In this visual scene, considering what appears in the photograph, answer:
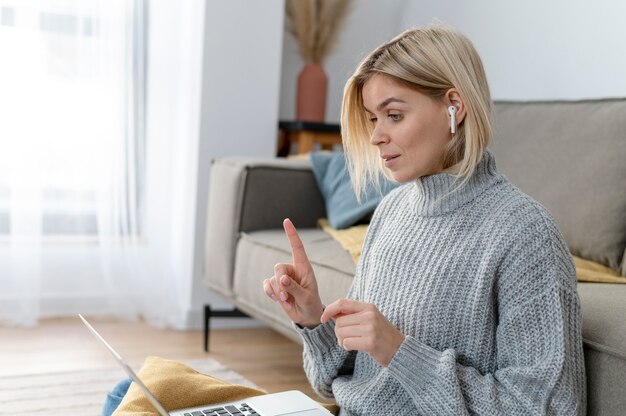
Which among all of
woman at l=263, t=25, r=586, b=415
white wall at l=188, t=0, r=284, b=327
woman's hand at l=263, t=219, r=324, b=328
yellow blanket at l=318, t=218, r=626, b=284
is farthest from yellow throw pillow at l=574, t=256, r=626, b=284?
white wall at l=188, t=0, r=284, b=327

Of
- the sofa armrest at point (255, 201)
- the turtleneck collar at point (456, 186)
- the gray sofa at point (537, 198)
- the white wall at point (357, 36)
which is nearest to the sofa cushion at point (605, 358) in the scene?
the gray sofa at point (537, 198)

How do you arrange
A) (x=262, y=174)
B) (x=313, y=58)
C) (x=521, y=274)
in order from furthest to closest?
(x=313, y=58) < (x=262, y=174) < (x=521, y=274)

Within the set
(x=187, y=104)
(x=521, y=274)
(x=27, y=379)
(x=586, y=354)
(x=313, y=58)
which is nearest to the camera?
(x=521, y=274)

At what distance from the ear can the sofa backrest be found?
31.7 inches

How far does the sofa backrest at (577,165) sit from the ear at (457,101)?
806mm

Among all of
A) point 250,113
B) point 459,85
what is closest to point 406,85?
point 459,85

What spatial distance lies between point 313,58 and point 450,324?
2.38m

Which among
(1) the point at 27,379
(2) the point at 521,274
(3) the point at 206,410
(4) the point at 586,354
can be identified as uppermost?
(2) the point at 521,274

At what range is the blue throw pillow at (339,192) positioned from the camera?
227cm

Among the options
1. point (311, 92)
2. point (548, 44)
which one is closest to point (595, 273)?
point (548, 44)

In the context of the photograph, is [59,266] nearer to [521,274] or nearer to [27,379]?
[27,379]

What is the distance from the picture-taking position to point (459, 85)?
108cm

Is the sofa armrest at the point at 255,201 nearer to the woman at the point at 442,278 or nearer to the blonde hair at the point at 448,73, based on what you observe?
the woman at the point at 442,278

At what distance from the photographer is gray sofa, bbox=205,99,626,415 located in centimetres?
131
